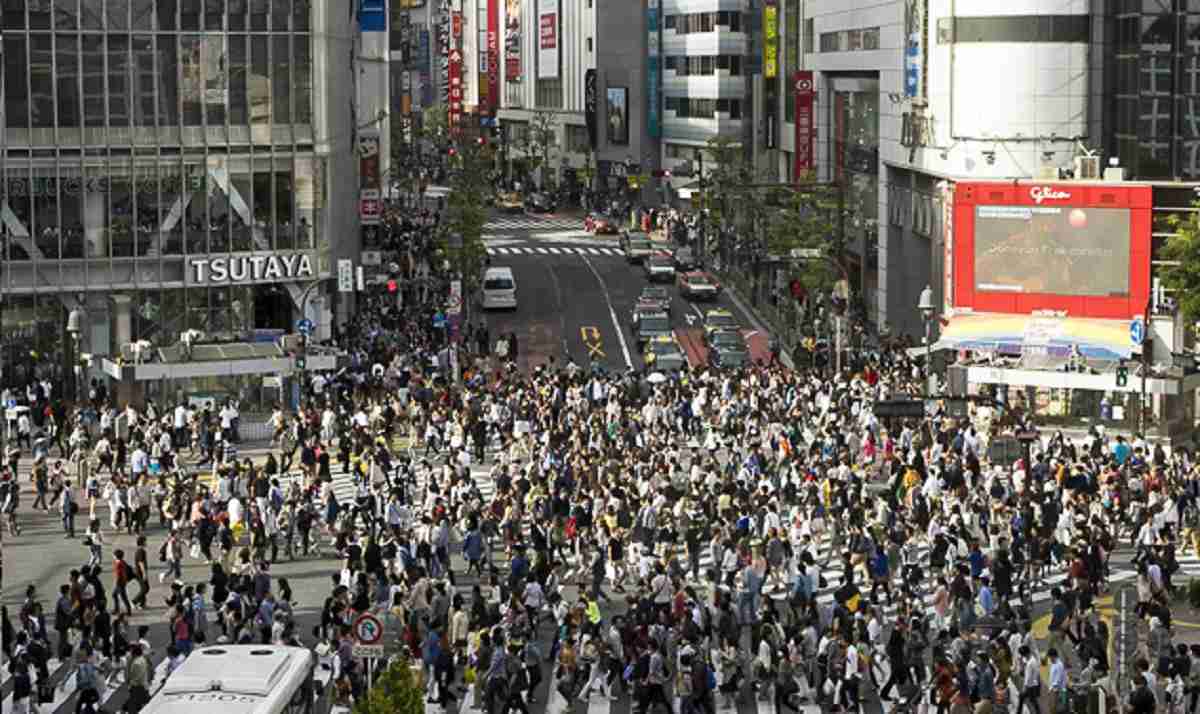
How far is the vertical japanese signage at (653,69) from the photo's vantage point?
151m

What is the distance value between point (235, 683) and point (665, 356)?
157 ft

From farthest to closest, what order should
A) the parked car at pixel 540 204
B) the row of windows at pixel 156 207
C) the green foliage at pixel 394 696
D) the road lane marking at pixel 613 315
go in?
the parked car at pixel 540 204 → the road lane marking at pixel 613 315 → the row of windows at pixel 156 207 → the green foliage at pixel 394 696

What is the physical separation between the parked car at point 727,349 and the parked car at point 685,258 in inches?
1168

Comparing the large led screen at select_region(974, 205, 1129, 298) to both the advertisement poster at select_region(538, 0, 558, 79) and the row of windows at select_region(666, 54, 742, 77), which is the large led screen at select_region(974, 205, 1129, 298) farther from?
the advertisement poster at select_region(538, 0, 558, 79)

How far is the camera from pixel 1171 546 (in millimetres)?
40094

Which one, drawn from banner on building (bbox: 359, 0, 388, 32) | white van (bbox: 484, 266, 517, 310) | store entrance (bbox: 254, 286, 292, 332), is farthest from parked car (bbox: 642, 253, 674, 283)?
store entrance (bbox: 254, 286, 292, 332)

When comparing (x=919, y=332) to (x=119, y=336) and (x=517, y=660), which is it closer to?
(x=119, y=336)

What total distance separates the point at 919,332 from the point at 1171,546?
41.5 metres

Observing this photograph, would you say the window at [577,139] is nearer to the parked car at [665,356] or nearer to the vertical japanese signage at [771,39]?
the vertical japanese signage at [771,39]

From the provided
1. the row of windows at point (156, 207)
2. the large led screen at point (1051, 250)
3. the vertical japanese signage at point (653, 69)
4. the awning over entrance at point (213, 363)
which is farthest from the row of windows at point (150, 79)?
the vertical japanese signage at point (653, 69)

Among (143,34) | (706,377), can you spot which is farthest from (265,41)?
(706,377)

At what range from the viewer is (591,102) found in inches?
6334

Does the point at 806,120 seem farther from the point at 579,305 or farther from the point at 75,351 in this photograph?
the point at 75,351

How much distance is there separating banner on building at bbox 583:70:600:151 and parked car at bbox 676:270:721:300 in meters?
63.5
